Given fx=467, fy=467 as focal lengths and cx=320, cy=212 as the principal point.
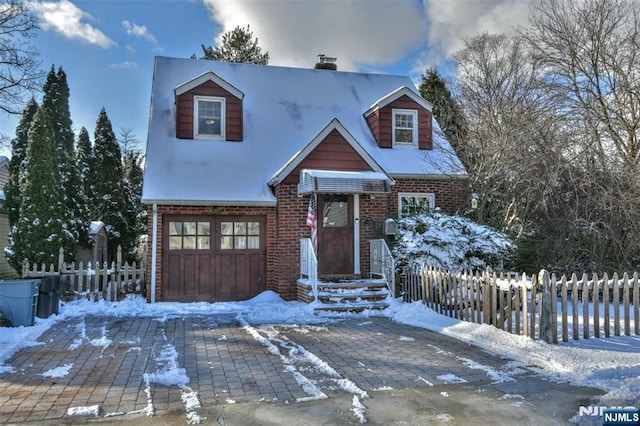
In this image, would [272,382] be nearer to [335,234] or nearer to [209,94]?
[335,234]

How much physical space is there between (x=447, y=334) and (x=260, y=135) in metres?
9.12

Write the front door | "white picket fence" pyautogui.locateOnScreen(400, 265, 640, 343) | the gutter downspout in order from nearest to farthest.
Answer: "white picket fence" pyautogui.locateOnScreen(400, 265, 640, 343) → the gutter downspout → the front door

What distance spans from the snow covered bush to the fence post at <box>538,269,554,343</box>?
13.8 ft

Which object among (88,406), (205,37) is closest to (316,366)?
(88,406)

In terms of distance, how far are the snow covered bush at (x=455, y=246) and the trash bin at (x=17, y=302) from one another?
8611 millimetres

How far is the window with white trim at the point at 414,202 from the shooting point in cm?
1464

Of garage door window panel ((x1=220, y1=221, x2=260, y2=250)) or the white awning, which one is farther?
garage door window panel ((x1=220, y1=221, x2=260, y2=250))

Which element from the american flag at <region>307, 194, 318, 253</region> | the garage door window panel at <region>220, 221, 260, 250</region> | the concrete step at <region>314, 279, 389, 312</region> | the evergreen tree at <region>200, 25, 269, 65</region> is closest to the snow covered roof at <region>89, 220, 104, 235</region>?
the garage door window panel at <region>220, 221, 260, 250</region>

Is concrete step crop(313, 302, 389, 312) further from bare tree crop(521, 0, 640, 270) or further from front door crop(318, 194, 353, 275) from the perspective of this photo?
bare tree crop(521, 0, 640, 270)

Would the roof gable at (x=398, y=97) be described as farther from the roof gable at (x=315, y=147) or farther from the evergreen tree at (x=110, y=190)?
the evergreen tree at (x=110, y=190)

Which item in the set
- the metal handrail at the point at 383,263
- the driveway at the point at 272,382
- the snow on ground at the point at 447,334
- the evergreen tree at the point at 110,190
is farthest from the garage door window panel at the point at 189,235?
the evergreen tree at the point at 110,190

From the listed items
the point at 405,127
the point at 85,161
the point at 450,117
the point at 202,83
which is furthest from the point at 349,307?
the point at 85,161

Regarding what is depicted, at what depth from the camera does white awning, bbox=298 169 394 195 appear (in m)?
12.3

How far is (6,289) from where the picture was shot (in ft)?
30.8
